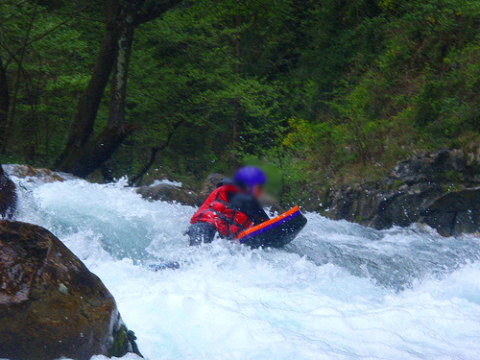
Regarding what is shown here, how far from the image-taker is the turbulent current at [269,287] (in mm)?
2959

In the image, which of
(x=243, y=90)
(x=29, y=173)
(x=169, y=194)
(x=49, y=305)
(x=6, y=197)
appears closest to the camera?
(x=49, y=305)

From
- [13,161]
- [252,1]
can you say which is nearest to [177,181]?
[13,161]

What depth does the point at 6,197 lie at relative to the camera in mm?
4789

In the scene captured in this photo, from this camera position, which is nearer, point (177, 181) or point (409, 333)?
point (409, 333)

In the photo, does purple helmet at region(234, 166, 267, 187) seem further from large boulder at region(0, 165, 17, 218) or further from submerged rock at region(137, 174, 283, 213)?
large boulder at region(0, 165, 17, 218)

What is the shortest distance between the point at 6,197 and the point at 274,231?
2.72 meters

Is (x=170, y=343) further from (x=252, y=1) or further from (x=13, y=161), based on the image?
(x=252, y=1)

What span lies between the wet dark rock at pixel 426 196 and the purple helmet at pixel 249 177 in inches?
134

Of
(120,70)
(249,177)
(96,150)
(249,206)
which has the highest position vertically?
(120,70)

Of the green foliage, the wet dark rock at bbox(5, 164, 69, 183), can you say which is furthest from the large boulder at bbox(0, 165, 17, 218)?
the green foliage

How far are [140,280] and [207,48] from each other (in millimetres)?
7807

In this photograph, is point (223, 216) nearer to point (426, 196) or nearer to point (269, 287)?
point (269, 287)

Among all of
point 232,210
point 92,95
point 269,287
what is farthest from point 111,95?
point 269,287

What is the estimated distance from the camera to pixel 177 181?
1189cm
